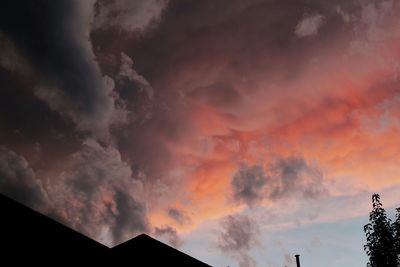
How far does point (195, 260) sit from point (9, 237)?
9704mm

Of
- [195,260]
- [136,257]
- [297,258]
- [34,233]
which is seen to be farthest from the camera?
[297,258]

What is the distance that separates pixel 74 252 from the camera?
534 inches

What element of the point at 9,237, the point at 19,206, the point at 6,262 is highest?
the point at 19,206

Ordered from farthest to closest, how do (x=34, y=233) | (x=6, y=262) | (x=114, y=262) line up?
(x=114, y=262)
(x=34, y=233)
(x=6, y=262)

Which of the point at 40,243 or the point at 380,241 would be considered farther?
the point at 380,241

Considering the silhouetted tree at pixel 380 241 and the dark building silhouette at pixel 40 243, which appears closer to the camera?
the dark building silhouette at pixel 40 243

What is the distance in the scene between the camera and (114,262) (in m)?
15.2

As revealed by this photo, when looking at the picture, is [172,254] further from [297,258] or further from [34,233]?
[297,258]

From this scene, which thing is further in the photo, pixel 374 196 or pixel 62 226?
pixel 374 196

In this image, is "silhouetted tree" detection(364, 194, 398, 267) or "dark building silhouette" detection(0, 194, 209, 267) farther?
"silhouetted tree" detection(364, 194, 398, 267)

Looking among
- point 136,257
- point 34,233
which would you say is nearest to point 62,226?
point 34,233

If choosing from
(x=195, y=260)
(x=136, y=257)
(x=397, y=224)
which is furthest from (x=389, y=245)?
(x=136, y=257)

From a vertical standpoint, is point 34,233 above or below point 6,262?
above

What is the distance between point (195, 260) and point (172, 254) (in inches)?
56.2
